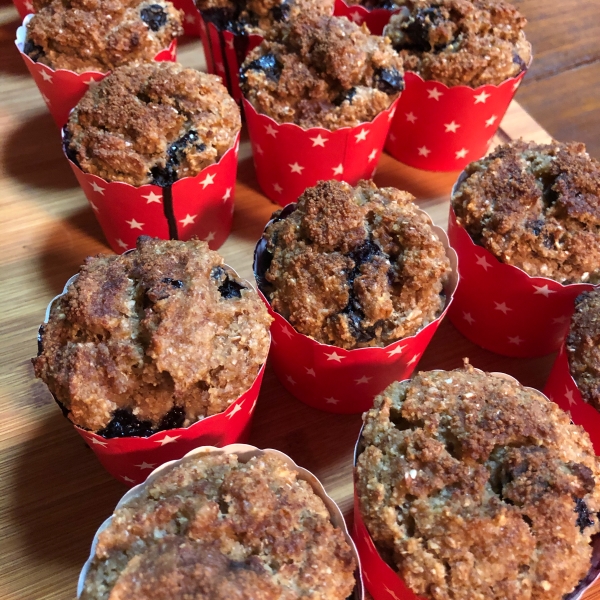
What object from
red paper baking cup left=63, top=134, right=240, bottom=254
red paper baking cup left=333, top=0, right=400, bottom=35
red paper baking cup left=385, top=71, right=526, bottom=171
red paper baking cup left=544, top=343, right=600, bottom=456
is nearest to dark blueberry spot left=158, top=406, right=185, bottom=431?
red paper baking cup left=63, top=134, right=240, bottom=254

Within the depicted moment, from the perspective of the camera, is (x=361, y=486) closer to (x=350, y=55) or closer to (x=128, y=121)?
(x=128, y=121)

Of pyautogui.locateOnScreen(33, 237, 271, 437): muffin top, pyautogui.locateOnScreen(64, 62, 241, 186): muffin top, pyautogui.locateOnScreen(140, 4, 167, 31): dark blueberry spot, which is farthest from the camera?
pyautogui.locateOnScreen(140, 4, 167, 31): dark blueberry spot

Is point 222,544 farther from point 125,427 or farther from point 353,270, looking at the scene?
point 353,270

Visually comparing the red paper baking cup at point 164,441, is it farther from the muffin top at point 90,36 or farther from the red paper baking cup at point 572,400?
the muffin top at point 90,36

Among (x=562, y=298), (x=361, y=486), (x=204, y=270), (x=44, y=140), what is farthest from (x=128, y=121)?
(x=562, y=298)

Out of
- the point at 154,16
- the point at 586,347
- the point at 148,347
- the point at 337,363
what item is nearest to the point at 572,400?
the point at 586,347

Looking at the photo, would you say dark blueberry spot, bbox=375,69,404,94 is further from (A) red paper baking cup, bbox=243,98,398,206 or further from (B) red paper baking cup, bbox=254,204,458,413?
(B) red paper baking cup, bbox=254,204,458,413
